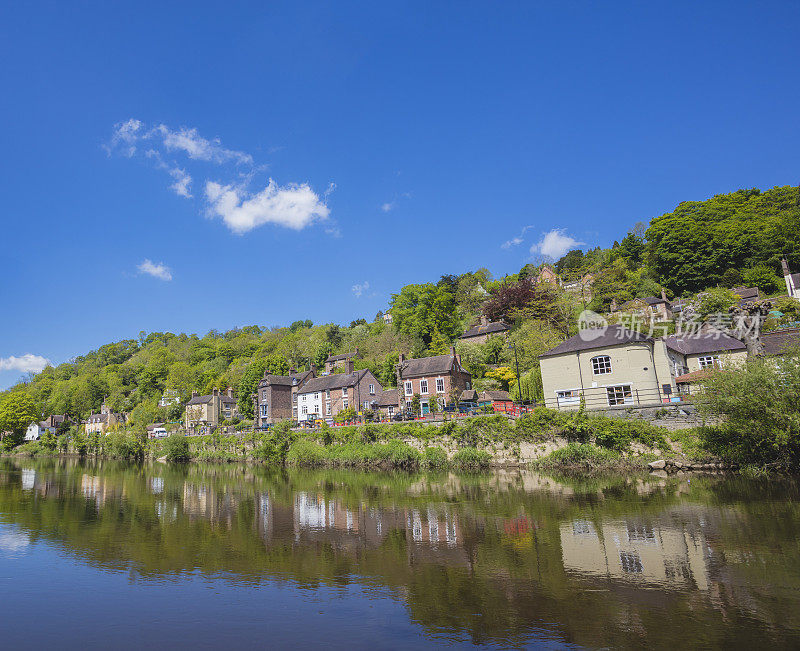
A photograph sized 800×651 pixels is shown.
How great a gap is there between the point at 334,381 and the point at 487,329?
2248cm

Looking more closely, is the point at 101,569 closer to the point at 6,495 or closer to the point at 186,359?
the point at 6,495

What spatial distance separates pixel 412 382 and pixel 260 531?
3684 centimetres

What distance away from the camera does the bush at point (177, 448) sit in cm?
5659

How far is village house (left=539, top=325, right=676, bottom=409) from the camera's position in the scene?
3181 cm

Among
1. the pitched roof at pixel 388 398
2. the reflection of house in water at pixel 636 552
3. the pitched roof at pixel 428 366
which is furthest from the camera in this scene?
the pitched roof at pixel 388 398

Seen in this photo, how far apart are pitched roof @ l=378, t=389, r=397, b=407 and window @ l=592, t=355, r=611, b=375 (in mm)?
27191

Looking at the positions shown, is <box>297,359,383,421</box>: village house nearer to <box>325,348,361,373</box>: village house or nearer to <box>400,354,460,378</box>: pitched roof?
<box>325,348,361,373</box>: village house

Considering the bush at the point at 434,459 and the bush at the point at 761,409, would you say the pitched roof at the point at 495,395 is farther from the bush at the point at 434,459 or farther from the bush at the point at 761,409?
the bush at the point at 761,409

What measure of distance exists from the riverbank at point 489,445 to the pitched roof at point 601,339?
6.50m

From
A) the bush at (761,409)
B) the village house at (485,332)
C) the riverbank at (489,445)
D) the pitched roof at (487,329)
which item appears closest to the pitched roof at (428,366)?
the village house at (485,332)

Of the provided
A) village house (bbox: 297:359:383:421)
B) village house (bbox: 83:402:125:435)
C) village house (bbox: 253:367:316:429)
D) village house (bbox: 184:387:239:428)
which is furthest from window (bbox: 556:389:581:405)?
village house (bbox: 83:402:125:435)

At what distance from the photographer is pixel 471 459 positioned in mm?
32156

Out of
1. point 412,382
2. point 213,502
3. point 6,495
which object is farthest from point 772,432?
point 6,495

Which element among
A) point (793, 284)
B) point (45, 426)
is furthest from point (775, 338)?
point (45, 426)
